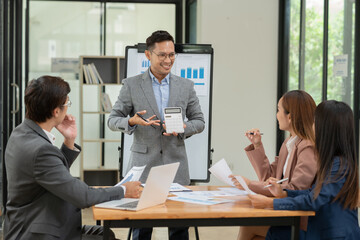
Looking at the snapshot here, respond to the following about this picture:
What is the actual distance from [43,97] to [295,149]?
4.34 ft

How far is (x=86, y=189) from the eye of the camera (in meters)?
2.50

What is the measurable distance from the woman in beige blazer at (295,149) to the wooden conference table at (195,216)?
0.76 ft

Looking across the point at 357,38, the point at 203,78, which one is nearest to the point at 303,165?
the point at 203,78

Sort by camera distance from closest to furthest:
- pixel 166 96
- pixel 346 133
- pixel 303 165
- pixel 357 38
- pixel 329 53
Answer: pixel 346 133
pixel 303 165
pixel 166 96
pixel 357 38
pixel 329 53

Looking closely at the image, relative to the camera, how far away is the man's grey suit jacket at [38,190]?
242cm

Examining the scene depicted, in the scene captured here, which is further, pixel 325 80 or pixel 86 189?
pixel 325 80

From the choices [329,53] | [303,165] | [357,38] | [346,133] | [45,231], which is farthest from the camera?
[329,53]

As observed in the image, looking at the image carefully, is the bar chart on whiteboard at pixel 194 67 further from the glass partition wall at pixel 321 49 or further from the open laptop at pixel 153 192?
the open laptop at pixel 153 192

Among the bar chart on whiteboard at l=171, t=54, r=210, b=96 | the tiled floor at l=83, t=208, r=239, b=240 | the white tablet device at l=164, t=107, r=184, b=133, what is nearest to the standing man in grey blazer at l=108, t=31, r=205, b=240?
the white tablet device at l=164, t=107, r=184, b=133

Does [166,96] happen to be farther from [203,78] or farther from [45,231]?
[45,231]

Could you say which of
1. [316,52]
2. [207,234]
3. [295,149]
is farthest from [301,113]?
[316,52]

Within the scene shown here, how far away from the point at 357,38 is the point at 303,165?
8.63 feet

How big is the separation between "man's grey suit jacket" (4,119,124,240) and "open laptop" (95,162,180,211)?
0.14 metres

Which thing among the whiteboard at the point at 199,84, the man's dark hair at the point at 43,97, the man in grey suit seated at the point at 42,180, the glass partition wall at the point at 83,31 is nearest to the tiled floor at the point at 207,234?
the whiteboard at the point at 199,84
